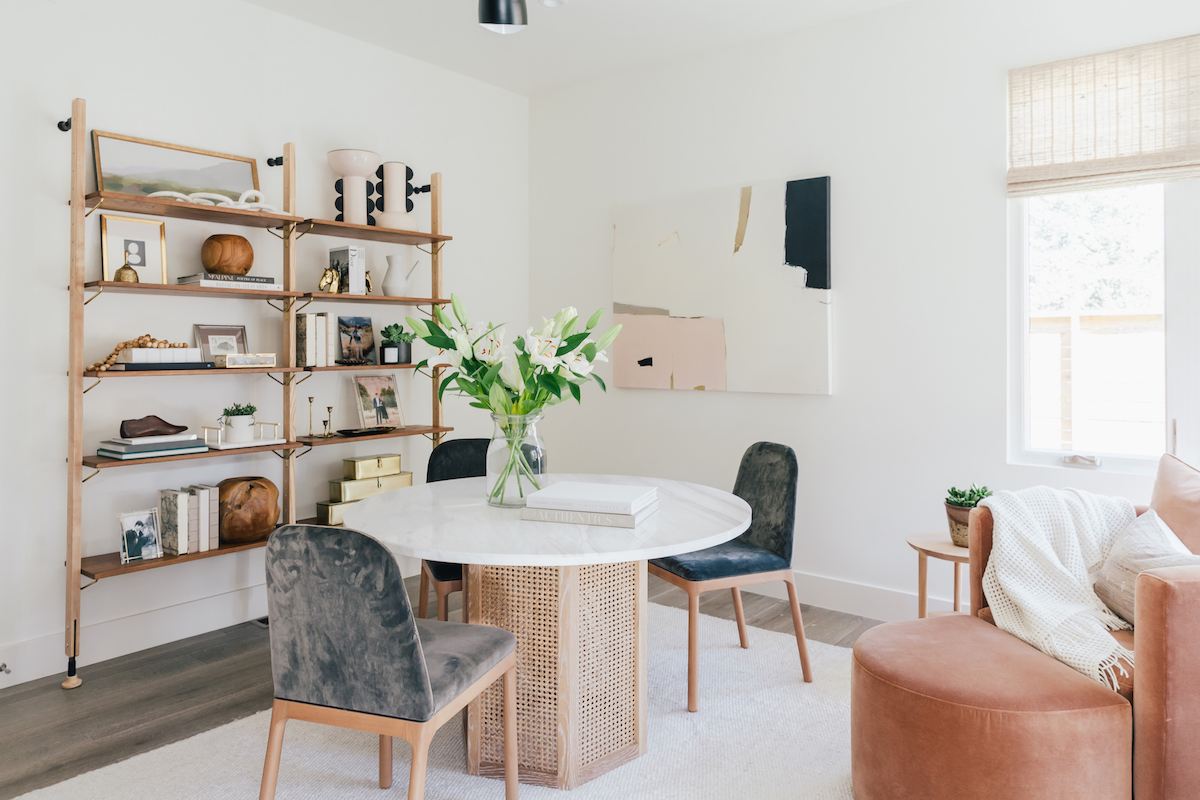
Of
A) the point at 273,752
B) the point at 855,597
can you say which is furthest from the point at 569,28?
the point at 273,752

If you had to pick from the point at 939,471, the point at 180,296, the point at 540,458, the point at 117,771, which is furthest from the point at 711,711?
the point at 180,296

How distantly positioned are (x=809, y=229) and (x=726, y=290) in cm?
50

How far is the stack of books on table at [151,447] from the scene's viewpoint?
2912 mm

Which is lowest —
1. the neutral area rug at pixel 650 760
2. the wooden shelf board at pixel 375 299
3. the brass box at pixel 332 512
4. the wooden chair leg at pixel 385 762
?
the neutral area rug at pixel 650 760

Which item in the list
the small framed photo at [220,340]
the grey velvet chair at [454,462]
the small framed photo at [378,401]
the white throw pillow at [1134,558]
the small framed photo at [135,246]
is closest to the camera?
the white throw pillow at [1134,558]

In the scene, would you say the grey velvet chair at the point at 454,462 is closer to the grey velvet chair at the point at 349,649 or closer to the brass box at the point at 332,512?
the brass box at the point at 332,512

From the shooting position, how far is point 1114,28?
2.89 metres

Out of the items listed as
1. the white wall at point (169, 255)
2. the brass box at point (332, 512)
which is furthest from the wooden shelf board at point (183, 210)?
the brass box at point (332, 512)

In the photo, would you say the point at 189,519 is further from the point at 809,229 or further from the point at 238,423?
the point at 809,229

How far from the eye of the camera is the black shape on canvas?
360cm

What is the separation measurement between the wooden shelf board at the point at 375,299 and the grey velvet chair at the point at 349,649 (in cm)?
200

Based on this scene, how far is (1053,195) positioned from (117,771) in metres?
3.75

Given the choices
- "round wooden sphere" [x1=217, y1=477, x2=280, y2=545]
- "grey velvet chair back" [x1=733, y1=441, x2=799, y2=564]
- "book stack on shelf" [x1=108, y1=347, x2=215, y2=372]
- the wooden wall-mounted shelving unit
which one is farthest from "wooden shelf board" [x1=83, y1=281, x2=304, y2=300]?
"grey velvet chair back" [x1=733, y1=441, x2=799, y2=564]

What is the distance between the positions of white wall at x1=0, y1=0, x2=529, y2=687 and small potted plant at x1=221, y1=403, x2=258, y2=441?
8.0 inches
